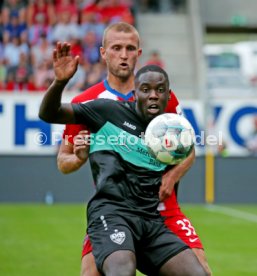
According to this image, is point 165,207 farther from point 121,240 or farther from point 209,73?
point 209,73

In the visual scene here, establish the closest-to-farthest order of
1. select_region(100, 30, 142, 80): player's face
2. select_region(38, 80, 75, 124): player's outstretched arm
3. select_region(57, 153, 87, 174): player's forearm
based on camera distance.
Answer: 1. select_region(38, 80, 75, 124): player's outstretched arm
2. select_region(57, 153, 87, 174): player's forearm
3. select_region(100, 30, 142, 80): player's face

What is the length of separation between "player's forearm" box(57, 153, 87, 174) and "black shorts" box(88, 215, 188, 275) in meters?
0.67

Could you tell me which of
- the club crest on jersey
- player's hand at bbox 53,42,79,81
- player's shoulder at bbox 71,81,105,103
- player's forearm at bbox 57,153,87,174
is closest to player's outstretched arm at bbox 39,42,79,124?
player's hand at bbox 53,42,79,81

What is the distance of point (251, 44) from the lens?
32.6 meters

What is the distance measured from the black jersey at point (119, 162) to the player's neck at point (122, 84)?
0.51 meters

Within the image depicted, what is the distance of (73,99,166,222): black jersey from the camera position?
20.8 ft

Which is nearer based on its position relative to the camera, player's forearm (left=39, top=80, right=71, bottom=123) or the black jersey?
player's forearm (left=39, top=80, right=71, bottom=123)

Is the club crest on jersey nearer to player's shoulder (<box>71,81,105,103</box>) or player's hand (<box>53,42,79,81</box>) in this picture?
player's hand (<box>53,42,79,81</box>)

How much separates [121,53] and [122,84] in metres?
0.26

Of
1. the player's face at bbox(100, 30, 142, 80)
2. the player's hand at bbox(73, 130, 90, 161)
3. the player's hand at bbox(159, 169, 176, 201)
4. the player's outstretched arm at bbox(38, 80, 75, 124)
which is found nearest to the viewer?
the player's outstretched arm at bbox(38, 80, 75, 124)

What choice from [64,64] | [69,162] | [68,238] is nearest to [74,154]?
[69,162]

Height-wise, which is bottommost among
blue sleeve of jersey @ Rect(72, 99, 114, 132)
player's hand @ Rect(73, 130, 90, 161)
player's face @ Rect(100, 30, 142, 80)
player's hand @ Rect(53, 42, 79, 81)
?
player's hand @ Rect(73, 130, 90, 161)

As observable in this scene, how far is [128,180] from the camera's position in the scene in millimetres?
6387

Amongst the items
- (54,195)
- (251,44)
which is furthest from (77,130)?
(251,44)
